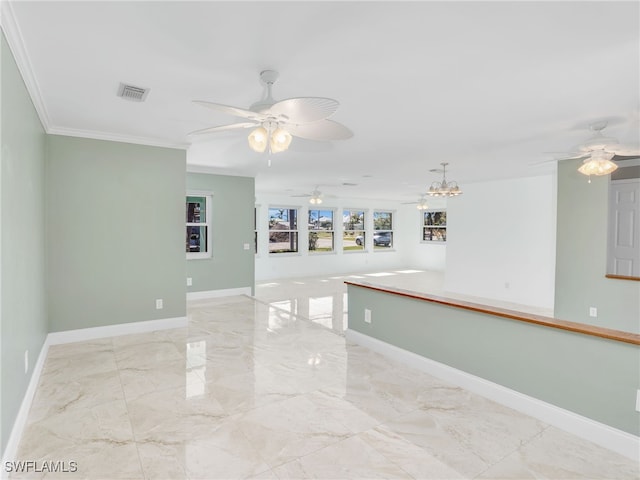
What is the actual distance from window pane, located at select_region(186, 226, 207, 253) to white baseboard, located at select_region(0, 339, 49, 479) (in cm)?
362

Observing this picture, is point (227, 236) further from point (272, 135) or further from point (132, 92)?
point (272, 135)

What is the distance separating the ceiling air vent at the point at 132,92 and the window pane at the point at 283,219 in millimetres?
7308

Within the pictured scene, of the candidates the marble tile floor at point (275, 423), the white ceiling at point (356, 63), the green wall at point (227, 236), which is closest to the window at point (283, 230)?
the green wall at point (227, 236)

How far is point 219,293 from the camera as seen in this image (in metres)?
6.98

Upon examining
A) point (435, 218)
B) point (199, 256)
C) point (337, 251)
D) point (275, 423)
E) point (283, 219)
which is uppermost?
point (435, 218)

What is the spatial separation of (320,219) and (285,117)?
9.14 meters

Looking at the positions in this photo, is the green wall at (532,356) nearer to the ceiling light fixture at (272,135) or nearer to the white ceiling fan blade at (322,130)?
the white ceiling fan blade at (322,130)

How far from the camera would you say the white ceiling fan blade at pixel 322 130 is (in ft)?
7.68

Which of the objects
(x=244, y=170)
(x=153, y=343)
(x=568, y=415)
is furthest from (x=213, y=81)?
(x=244, y=170)

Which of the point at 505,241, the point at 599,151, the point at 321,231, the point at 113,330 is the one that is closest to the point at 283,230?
the point at 321,231

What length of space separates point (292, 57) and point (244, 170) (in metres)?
4.62

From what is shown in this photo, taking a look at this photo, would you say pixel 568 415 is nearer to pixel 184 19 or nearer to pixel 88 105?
pixel 184 19

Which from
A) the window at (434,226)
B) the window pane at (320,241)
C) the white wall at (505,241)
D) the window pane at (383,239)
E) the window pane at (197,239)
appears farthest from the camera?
the window pane at (383,239)

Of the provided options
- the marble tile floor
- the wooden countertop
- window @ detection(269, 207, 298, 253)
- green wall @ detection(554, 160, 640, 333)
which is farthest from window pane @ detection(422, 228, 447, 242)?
the wooden countertop
